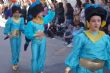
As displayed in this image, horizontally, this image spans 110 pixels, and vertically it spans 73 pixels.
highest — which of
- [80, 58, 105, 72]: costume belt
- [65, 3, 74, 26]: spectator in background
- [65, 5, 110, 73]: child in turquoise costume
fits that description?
[65, 5, 110, 73]: child in turquoise costume

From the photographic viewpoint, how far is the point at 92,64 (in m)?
5.25

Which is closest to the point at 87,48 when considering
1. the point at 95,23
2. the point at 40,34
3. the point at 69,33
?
the point at 95,23

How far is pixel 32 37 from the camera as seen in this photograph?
25.9ft

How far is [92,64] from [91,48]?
22 centimetres

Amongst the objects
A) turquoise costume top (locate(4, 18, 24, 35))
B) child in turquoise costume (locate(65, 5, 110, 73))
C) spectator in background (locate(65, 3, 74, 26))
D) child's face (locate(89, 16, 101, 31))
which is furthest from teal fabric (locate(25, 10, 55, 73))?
spectator in background (locate(65, 3, 74, 26))

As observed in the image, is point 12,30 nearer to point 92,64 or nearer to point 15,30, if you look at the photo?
point 15,30

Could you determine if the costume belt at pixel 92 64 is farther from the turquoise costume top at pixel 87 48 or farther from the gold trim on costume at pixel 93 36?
the gold trim on costume at pixel 93 36

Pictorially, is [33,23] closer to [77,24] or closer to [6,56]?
[6,56]

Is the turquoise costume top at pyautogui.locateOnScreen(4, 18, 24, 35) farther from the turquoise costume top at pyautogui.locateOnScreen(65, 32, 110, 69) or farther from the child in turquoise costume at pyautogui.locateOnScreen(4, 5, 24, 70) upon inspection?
the turquoise costume top at pyautogui.locateOnScreen(65, 32, 110, 69)

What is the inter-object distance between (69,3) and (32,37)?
310 inches

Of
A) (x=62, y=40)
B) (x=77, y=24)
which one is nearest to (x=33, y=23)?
(x=77, y=24)

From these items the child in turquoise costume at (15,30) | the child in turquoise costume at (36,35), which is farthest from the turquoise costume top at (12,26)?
the child in turquoise costume at (36,35)

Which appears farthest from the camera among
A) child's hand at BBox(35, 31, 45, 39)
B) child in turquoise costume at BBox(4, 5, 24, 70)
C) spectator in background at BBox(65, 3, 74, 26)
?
spectator in background at BBox(65, 3, 74, 26)

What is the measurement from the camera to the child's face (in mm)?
5164
